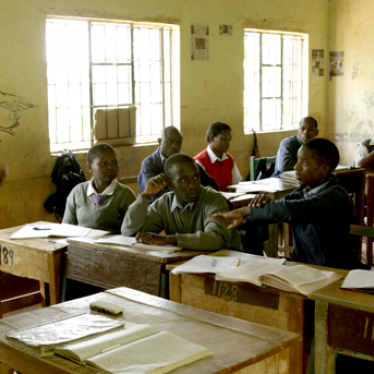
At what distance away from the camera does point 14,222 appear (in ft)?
16.9

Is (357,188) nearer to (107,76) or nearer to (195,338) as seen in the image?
(107,76)

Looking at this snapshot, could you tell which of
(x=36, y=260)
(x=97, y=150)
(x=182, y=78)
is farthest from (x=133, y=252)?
(x=182, y=78)

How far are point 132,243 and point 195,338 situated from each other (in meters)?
1.31

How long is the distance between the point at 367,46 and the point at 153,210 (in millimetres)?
6161

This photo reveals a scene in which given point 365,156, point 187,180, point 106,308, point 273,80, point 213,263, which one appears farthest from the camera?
point 273,80

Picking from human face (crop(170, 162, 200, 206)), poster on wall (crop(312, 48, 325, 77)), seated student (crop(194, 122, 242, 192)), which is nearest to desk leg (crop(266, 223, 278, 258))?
seated student (crop(194, 122, 242, 192))

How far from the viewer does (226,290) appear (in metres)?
2.32

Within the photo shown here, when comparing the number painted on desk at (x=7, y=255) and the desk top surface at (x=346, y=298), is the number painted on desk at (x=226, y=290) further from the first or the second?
the number painted on desk at (x=7, y=255)

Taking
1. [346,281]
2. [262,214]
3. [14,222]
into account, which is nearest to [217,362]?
[346,281]

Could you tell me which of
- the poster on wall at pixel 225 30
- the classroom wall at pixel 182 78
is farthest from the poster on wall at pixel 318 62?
the poster on wall at pixel 225 30

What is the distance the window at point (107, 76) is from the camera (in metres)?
5.58

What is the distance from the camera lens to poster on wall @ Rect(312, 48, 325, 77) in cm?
852

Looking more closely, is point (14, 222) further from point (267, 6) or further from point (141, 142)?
point (267, 6)

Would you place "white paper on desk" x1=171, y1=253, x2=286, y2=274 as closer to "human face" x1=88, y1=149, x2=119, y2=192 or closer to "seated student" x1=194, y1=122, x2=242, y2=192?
"human face" x1=88, y1=149, x2=119, y2=192
